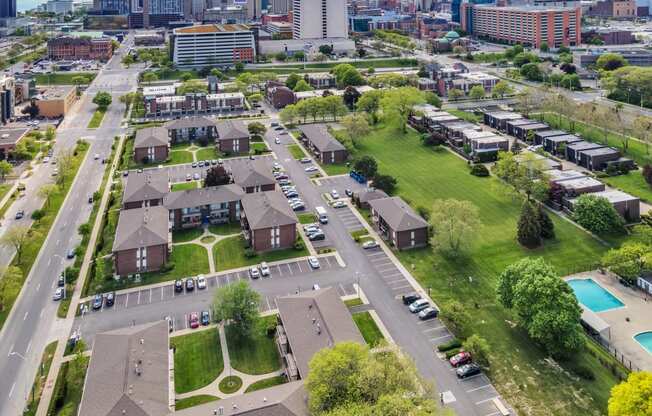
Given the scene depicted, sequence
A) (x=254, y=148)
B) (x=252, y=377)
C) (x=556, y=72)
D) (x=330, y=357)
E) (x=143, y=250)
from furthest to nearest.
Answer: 1. (x=556, y=72)
2. (x=254, y=148)
3. (x=143, y=250)
4. (x=252, y=377)
5. (x=330, y=357)

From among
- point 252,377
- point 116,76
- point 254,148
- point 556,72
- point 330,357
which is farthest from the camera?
point 116,76

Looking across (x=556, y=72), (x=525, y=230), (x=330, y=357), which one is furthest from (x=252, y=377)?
(x=556, y=72)

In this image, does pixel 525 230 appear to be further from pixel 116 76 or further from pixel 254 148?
pixel 116 76

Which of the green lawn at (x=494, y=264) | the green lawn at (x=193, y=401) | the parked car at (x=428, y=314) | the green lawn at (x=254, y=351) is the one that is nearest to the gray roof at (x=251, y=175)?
the green lawn at (x=494, y=264)

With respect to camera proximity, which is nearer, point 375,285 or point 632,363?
point 632,363

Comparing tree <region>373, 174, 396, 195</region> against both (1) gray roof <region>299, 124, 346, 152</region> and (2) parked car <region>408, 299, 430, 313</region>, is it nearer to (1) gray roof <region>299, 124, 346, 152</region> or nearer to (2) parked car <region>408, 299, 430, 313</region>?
(1) gray roof <region>299, 124, 346, 152</region>

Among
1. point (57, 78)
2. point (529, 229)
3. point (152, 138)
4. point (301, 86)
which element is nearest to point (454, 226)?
point (529, 229)

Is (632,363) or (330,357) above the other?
(330,357)

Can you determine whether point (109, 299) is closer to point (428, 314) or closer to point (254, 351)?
point (254, 351)
